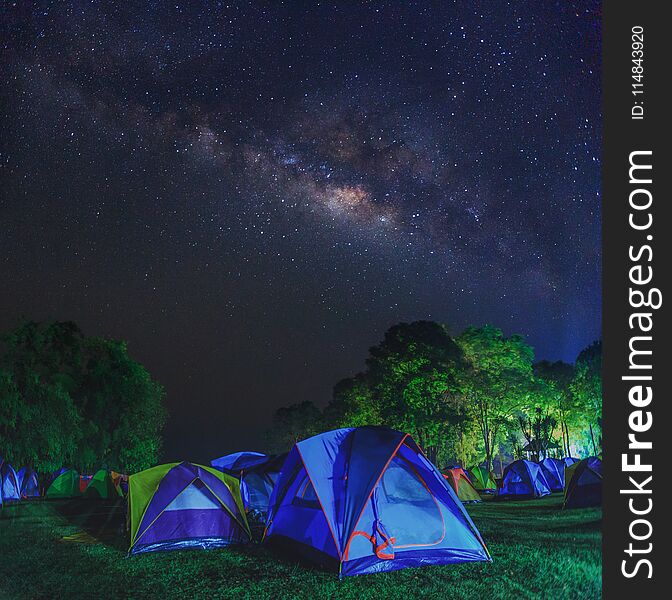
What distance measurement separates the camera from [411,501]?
809 cm

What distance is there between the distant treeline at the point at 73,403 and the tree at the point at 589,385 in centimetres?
2446

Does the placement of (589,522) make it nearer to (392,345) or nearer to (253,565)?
(253,565)

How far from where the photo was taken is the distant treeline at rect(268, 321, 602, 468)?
89.4ft

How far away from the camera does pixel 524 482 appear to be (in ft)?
77.9

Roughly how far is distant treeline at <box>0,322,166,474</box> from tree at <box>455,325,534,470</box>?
60.8 feet

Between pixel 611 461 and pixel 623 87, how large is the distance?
3128 millimetres

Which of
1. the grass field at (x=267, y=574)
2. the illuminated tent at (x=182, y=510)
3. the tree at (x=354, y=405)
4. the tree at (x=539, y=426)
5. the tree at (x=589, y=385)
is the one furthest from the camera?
the tree at (x=354, y=405)

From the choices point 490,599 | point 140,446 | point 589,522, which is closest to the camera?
point 490,599

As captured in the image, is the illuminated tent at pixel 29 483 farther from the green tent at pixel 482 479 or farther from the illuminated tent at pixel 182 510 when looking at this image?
the illuminated tent at pixel 182 510

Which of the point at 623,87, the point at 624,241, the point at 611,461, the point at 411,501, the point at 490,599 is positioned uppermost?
the point at 623,87

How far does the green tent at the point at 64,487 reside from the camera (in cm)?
2992

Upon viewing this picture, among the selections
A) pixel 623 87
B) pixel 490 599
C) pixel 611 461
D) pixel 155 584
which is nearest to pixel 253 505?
pixel 155 584

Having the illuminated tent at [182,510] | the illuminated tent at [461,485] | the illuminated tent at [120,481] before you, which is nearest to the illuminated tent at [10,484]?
the illuminated tent at [120,481]

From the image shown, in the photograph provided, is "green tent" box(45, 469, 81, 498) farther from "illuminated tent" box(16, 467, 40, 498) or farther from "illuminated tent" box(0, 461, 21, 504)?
"illuminated tent" box(0, 461, 21, 504)
